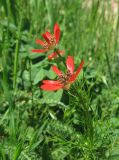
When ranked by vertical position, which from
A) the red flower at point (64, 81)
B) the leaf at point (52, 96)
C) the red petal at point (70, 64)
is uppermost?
the red petal at point (70, 64)

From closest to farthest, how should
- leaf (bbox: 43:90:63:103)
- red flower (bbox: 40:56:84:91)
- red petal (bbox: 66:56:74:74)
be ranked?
red flower (bbox: 40:56:84:91) < red petal (bbox: 66:56:74:74) < leaf (bbox: 43:90:63:103)

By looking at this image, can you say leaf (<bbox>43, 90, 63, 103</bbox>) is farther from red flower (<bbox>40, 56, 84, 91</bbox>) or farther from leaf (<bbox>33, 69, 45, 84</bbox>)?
red flower (<bbox>40, 56, 84, 91</bbox>)

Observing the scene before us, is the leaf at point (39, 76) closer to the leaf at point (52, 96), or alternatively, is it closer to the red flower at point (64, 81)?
the leaf at point (52, 96)

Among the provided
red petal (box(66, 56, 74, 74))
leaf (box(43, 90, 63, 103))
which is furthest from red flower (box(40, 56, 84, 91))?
leaf (box(43, 90, 63, 103))

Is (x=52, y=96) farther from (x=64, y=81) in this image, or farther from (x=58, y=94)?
(x=64, y=81)

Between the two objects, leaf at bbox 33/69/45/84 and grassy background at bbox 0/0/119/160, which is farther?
leaf at bbox 33/69/45/84

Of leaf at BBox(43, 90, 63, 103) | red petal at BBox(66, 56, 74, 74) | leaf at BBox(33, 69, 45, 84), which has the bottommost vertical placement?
leaf at BBox(43, 90, 63, 103)

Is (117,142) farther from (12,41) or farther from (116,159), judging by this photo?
(12,41)

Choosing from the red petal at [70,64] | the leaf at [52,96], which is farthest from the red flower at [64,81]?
the leaf at [52,96]
